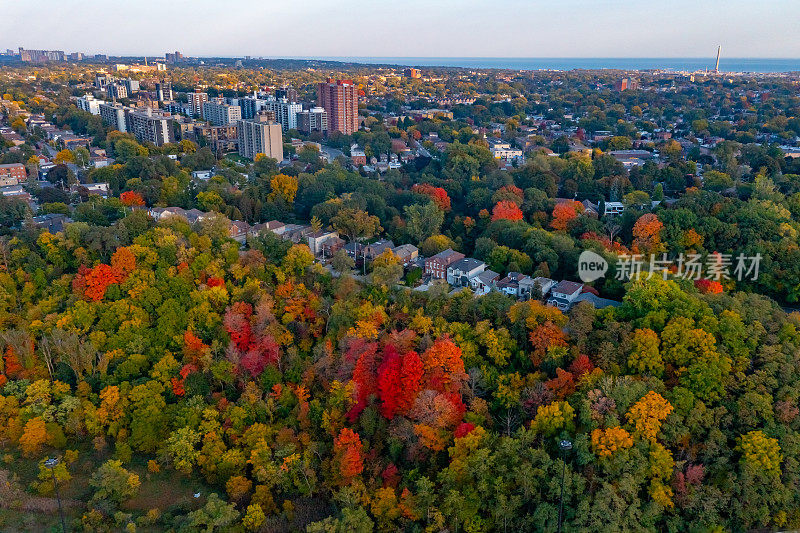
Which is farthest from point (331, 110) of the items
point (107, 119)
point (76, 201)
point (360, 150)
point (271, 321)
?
point (271, 321)

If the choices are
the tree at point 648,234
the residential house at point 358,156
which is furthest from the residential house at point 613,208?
the residential house at point 358,156

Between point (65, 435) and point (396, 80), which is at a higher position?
point (396, 80)

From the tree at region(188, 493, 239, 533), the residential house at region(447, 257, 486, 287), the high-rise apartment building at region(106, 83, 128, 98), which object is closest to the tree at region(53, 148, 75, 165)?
the residential house at region(447, 257, 486, 287)

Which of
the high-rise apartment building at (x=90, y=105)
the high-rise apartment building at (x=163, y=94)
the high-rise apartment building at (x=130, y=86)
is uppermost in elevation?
the high-rise apartment building at (x=130, y=86)

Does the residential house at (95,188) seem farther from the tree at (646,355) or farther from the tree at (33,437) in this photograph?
the tree at (646,355)

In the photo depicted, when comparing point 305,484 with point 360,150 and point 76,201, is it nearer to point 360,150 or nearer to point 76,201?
point 76,201

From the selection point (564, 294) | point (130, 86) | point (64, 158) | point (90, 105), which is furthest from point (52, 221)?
point (130, 86)

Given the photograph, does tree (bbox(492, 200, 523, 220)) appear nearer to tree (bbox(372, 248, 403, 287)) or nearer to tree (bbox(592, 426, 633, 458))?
tree (bbox(372, 248, 403, 287))

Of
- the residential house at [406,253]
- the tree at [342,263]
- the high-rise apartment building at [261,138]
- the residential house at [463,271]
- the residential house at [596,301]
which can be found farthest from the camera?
the high-rise apartment building at [261,138]
